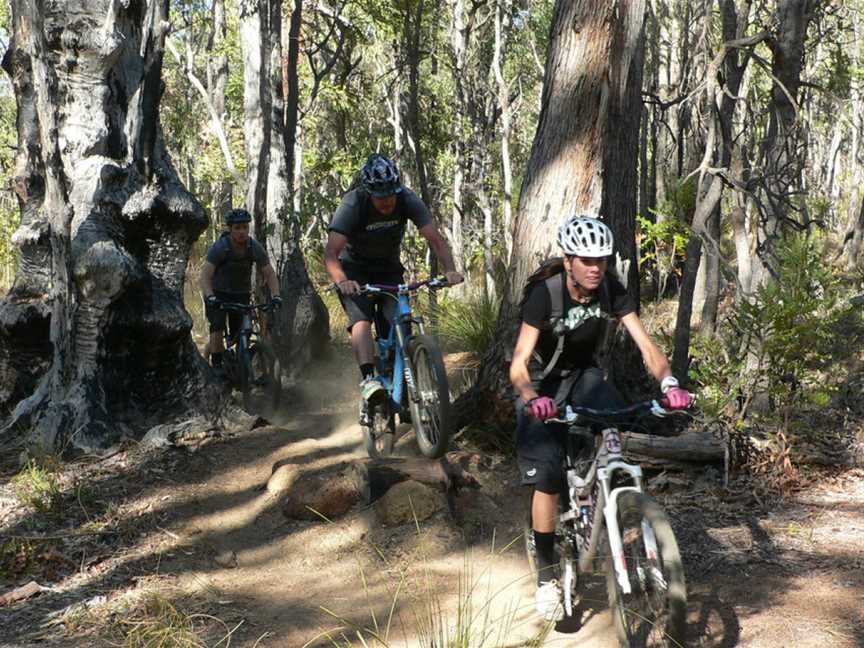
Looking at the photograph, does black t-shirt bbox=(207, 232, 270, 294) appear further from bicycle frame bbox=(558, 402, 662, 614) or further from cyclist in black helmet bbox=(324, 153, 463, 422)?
bicycle frame bbox=(558, 402, 662, 614)

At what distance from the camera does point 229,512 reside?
627 cm

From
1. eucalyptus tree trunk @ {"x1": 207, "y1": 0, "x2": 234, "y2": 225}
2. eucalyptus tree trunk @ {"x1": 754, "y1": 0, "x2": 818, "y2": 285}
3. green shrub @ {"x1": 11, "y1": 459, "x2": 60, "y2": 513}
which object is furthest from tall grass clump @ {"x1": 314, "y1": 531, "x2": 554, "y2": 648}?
eucalyptus tree trunk @ {"x1": 207, "y1": 0, "x2": 234, "y2": 225}

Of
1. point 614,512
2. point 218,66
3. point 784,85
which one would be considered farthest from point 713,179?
point 218,66

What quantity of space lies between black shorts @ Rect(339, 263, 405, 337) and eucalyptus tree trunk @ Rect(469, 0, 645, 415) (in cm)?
95

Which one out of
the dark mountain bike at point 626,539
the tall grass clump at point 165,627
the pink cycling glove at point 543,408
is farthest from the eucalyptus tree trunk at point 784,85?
the tall grass clump at point 165,627

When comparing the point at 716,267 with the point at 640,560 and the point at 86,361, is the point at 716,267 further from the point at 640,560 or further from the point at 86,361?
the point at 86,361

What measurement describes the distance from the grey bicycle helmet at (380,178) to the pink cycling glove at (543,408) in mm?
2777

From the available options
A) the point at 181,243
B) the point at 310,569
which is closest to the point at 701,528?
the point at 310,569

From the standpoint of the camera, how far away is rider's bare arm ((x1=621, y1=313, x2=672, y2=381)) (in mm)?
4074

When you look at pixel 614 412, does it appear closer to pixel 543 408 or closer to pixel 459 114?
pixel 543 408

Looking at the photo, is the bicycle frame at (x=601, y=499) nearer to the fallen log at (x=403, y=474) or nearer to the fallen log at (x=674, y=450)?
the fallen log at (x=403, y=474)

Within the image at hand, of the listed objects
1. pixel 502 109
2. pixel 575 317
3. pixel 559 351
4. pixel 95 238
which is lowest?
pixel 559 351

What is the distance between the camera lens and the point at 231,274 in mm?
9227

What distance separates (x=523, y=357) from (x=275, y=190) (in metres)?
7.92
